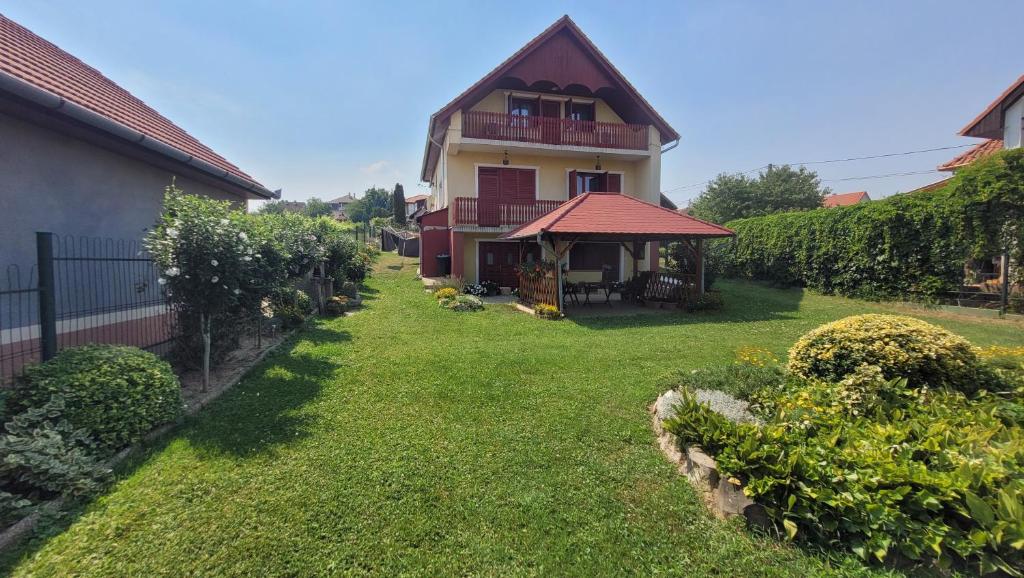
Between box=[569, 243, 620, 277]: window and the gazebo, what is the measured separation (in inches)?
161

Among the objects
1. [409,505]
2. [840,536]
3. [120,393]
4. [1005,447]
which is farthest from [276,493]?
[1005,447]

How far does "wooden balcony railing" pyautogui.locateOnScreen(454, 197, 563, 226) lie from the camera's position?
15500mm

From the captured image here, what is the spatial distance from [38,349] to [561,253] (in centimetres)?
956

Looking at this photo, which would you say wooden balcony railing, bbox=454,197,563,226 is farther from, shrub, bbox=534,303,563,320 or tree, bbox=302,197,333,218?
tree, bbox=302,197,333,218

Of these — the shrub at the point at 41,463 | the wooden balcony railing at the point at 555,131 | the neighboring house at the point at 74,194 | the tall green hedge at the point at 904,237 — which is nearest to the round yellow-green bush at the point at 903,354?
the shrub at the point at 41,463

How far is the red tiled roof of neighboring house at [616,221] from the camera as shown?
35.5 ft

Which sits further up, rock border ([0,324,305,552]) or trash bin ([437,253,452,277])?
trash bin ([437,253,452,277])

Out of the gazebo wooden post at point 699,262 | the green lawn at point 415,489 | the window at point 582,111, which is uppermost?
the window at point 582,111

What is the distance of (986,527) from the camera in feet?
7.44

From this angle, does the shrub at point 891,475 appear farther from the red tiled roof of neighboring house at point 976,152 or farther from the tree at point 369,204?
A: the tree at point 369,204

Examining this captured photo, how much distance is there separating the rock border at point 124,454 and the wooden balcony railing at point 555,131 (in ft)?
38.7

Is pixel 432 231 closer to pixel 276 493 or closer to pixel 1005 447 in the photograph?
pixel 276 493

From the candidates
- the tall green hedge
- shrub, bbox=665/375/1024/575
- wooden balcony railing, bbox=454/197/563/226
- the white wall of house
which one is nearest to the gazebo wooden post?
the tall green hedge

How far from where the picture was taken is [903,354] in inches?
157
